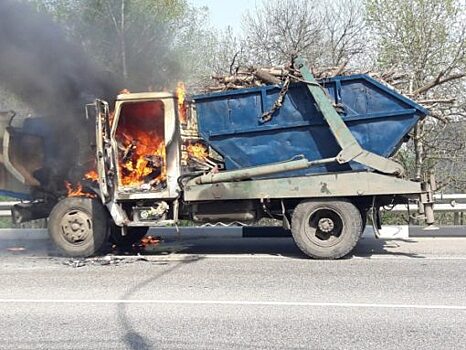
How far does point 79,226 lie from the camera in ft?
32.9

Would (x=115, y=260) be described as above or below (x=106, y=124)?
below

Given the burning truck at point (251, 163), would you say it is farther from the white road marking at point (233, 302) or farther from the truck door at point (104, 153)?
the white road marking at point (233, 302)

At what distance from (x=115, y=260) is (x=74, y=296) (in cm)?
254

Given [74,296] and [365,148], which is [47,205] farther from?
[365,148]

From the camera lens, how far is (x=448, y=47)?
1697 cm

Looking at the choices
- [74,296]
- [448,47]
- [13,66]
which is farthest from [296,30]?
[74,296]

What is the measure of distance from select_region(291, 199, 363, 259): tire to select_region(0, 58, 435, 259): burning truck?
0.05ft

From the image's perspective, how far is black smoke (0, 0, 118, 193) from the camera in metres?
10.6

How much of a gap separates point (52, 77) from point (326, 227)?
17.0ft

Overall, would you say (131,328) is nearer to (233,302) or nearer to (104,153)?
(233,302)

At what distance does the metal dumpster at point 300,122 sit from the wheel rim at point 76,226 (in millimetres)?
2194

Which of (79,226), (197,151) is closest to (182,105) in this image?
(197,151)

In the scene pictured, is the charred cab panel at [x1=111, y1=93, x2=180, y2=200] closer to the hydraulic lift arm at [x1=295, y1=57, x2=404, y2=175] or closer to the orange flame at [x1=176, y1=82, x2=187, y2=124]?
the orange flame at [x1=176, y1=82, x2=187, y2=124]

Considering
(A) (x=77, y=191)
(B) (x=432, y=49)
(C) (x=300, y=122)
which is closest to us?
(C) (x=300, y=122)
